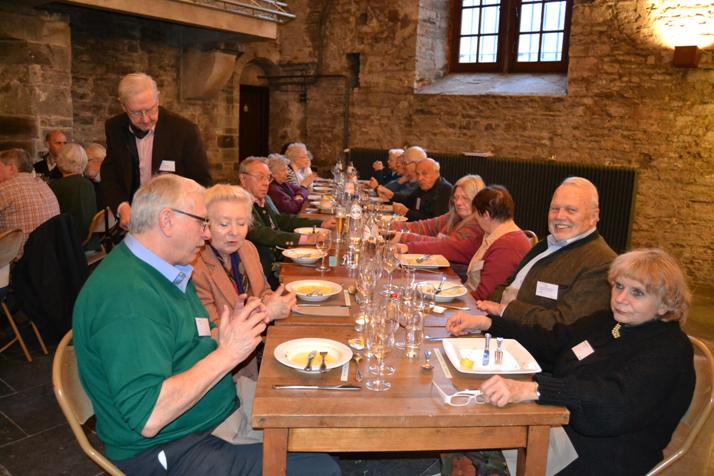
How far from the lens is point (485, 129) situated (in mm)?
9250

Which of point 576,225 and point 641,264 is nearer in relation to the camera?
point 641,264

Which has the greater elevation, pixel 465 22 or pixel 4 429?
pixel 465 22

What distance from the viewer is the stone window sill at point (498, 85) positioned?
8680 millimetres

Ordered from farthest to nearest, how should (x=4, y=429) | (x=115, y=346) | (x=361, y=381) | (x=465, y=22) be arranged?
(x=465, y=22) < (x=4, y=429) < (x=361, y=381) < (x=115, y=346)

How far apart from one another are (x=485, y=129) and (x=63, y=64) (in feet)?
19.1

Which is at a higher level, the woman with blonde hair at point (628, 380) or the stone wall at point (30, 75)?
the stone wall at point (30, 75)

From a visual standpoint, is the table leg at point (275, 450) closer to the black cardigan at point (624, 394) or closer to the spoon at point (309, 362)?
the spoon at point (309, 362)

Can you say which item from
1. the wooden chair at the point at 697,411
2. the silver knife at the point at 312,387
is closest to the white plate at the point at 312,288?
the silver knife at the point at 312,387

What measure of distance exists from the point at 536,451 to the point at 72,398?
1469 millimetres

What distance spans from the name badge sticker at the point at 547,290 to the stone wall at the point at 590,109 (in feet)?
18.6

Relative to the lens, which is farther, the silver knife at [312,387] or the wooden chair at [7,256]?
the wooden chair at [7,256]

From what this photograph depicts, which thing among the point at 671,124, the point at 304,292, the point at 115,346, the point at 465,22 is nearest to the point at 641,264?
the point at 304,292

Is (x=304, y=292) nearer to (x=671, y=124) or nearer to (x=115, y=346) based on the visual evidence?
(x=115, y=346)

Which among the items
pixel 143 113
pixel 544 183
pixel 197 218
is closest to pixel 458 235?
pixel 143 113
